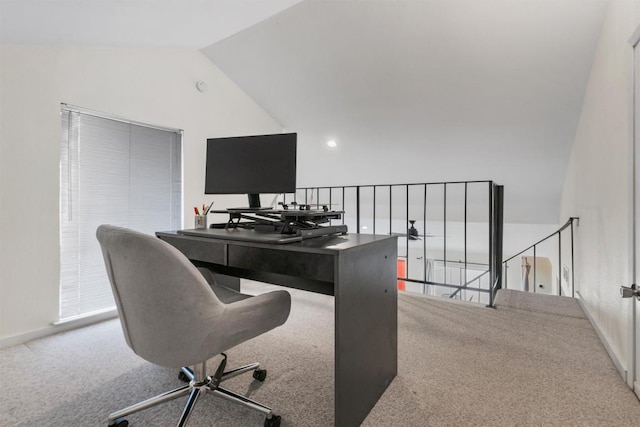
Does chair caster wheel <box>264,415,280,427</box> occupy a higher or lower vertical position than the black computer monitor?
lower

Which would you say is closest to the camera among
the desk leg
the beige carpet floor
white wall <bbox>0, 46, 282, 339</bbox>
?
the desk leg

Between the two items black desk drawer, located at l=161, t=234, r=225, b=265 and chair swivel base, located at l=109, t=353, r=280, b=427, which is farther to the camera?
black desk drawer, located at l=161, t=234, r=225, b=265

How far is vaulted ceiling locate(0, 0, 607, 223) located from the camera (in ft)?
7.01

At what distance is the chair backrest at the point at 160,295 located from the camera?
1043mm

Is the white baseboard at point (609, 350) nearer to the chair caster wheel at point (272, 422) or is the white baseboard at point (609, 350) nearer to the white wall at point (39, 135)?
the chair caster wheel at point (272, 422)

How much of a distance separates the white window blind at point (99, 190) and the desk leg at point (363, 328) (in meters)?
2.26

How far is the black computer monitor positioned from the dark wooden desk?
1.20 feet

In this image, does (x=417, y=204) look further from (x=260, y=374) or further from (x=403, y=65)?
(x=260, y=374)

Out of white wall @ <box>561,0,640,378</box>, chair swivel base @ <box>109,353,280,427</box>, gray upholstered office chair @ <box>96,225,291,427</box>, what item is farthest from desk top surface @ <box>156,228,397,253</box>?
white wall @ <box>561,0,640,378</box>

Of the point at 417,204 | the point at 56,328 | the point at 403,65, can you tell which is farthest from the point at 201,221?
the point at 417,204

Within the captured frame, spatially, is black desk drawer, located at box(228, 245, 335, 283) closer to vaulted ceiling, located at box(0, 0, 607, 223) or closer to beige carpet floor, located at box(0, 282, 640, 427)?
beige carpet floor, located at box(0, 282, 640, 427)

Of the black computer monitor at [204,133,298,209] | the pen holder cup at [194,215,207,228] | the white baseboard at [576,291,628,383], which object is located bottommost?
the white baseboard at [576,291,628,383]

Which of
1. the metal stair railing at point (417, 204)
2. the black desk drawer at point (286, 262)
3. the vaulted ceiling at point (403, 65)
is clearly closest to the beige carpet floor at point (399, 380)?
the black desk drawer at point (286, 262)

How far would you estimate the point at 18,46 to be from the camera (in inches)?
80.7
